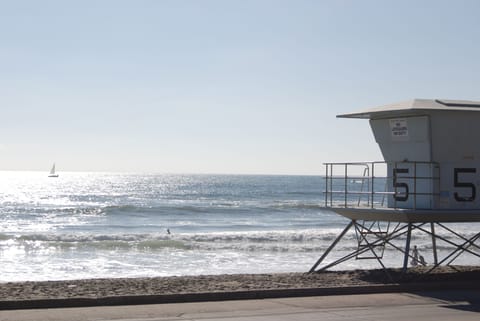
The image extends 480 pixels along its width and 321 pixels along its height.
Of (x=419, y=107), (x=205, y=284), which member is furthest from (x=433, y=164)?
(x=205, y=284)

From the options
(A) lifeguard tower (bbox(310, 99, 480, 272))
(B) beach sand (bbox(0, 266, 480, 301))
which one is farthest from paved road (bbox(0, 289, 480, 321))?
(A) lifeguard tower (bbox(310, 99, 480, 272))

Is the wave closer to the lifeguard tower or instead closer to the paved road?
the lifeguard tower

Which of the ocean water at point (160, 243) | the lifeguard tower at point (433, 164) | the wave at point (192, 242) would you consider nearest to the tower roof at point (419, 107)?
the lifeguard tower at point (433, 164)

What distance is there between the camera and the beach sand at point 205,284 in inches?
Answer: 508

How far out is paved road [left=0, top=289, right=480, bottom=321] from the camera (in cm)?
1124

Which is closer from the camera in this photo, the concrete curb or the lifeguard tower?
the concrete curb

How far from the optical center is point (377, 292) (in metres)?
14.4

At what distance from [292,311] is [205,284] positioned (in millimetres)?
2824

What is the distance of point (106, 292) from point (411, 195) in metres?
7.16

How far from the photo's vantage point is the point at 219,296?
13.1 metres

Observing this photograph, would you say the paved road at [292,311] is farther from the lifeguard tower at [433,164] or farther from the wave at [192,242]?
the wave at [192,242]

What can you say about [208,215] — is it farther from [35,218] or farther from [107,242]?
[107,242]

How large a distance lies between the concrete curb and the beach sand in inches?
6.7

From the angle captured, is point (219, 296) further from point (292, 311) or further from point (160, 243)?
point (160, 243)
